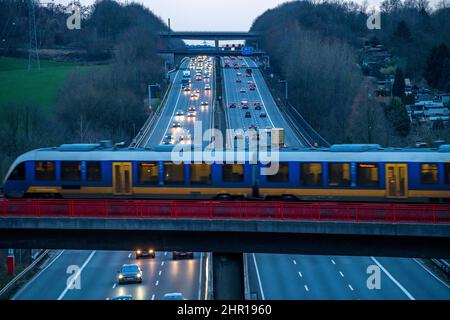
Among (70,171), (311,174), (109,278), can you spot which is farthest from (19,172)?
(311,174)

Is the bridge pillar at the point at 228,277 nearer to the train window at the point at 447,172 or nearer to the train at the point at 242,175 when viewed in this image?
the train at the point at 242,175

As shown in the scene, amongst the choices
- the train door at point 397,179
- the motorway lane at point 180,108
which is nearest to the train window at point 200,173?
the train door at point 397,179

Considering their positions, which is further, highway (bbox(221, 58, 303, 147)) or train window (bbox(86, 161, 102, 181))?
highway (bbox(221, 58, 303, 147))

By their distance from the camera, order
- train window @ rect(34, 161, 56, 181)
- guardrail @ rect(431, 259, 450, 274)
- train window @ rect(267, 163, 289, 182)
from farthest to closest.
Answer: guardrail @ rect(431, 259, 450, 274), train window @ rect(34, 161, 56, 181), train window @ rect(267, 163, 289, 182)

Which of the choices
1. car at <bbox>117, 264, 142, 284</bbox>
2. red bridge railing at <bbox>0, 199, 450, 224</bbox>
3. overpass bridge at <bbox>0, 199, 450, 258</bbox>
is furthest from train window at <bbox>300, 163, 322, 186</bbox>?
Result: car at <bbox>117, 264, 142, 284</bbox>

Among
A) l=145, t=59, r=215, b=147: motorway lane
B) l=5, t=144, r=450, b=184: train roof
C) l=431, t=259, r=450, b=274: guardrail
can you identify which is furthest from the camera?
l=145, t=59, r=215, b=147: motorway lane

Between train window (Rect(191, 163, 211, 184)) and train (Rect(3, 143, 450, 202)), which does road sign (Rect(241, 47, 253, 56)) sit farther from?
train window (Rect(191, 163, 211, 184))
